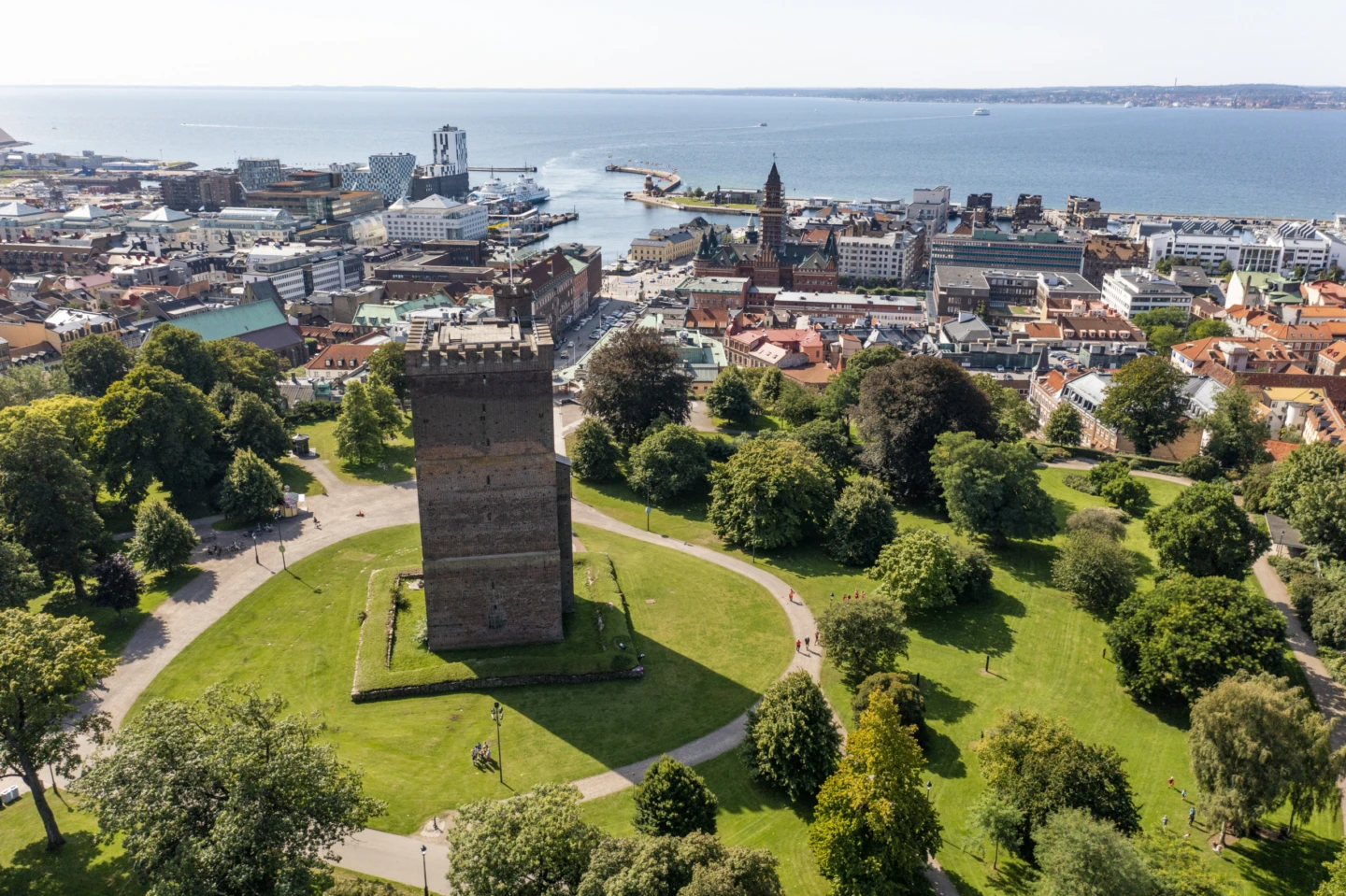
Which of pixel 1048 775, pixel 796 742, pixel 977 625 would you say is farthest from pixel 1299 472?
pixel 796 742

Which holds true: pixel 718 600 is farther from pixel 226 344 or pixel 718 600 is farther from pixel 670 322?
pixel 670 322

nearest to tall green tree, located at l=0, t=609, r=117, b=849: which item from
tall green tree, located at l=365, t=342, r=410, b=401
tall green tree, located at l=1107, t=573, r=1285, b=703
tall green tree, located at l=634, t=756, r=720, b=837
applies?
tall green tree, located at l=634, t=756, r=720, b=837

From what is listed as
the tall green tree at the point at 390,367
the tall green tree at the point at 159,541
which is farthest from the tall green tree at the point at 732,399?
the tall green tree at the point at 159,541

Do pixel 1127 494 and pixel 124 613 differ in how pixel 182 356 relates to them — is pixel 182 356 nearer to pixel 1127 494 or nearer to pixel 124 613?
pixel 124 613

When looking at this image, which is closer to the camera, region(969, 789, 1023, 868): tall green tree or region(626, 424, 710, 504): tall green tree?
region(969, 789, 1023, 868): tall green tree

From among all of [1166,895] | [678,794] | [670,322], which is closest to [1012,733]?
[1166,895]

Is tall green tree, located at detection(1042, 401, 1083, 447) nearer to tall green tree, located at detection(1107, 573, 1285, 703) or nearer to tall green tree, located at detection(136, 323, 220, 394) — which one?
tall green tree, located at detection(1107, 573, 1285, 703)
